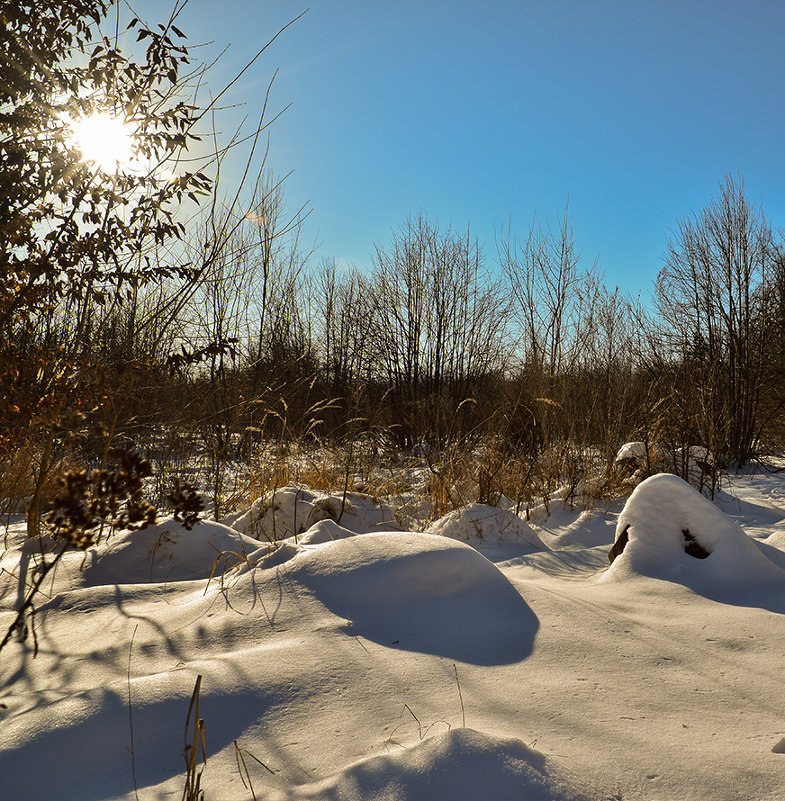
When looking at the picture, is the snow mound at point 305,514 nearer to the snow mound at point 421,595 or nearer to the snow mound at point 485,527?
the snow mound at point 485,527

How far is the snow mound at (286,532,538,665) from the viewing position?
62.1 inches

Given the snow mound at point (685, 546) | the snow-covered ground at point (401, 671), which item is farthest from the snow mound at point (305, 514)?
the snow mound at point (685, 546)

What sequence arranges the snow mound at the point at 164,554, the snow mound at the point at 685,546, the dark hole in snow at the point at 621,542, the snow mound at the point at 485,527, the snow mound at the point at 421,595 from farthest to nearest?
1. the snow mound at the point at 485,527
2. the dark hole in snow at the point at 621,542
3. the snow mound at the point at 164,554
4. the snow mound at the point at 685,546
5. the snow mound at the point at 421,595

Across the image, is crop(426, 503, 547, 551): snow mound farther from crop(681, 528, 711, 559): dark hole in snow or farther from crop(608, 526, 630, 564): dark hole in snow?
crop(681, 528, 711, 559): dark hole in snow

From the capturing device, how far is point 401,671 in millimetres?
1395

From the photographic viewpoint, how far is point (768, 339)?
741 centimetres

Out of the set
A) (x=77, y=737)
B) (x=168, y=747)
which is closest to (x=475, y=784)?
(x=168, y=747)

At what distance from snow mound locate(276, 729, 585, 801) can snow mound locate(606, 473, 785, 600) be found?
1.48 meters

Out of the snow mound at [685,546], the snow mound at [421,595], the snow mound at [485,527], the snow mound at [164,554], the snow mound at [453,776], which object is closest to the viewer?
the snow mound at [453,776]

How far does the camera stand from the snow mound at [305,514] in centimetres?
329

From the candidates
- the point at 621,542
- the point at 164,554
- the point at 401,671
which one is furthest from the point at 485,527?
the point at 401,671

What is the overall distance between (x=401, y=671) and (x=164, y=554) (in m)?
1.50

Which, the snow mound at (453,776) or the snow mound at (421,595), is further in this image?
the snow mound at (421,595)

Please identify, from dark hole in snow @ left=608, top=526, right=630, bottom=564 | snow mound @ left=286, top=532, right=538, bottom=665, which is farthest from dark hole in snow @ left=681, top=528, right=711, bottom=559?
snow mound @ left=286, top=532, right=538, bottom=665
